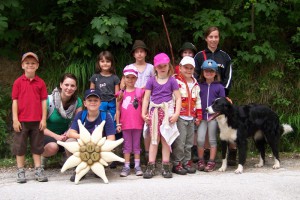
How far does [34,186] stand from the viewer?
525 centimetres

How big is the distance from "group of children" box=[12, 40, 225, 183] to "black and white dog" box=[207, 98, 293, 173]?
246 mm

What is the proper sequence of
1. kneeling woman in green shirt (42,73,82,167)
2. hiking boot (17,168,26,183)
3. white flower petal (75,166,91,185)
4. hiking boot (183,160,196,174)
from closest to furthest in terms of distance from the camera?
1. white flower petal (75,166,91,185)
2. hiking boot (17,168,26,183)
3. hiking boot (183,160,196,174)
4. kneeling woman in green shirt (42,73,82,167)

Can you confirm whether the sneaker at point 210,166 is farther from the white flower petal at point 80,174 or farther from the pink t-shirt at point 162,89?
the white flower petal at point 80,174

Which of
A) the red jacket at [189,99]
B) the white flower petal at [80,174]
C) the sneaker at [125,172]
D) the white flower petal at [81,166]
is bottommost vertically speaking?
the sneaker at [125,172]

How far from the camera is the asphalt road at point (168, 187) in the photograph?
4672mm

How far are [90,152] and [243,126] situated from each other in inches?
93.9

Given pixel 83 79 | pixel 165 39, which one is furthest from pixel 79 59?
pixel 165 39

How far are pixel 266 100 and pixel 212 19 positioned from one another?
6.65 feet

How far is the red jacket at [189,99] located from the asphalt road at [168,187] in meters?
0.92

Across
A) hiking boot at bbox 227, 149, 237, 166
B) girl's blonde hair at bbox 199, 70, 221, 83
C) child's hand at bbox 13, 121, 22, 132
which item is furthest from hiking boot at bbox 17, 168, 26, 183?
hiking boot at bbox 227, 149, 237, 166

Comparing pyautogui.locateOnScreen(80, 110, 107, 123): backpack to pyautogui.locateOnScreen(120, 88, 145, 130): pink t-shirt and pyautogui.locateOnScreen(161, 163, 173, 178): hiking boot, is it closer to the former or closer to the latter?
pyautogui.locateOnScreen(120, 88, 145, 130): pink t-shirt

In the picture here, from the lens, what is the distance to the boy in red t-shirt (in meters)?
5.58

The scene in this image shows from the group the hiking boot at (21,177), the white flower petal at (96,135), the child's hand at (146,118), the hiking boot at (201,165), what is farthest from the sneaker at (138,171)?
the hiking boot at (21,177)

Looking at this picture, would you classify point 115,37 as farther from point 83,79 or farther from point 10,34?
point 10,34
